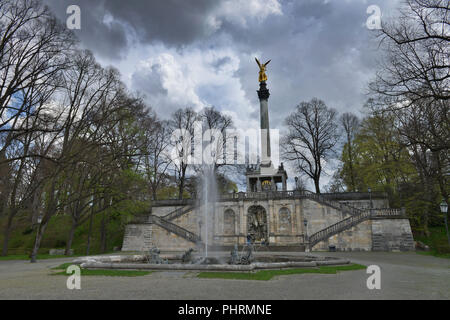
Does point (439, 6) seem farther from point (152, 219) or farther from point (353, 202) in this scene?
point (152, 219)

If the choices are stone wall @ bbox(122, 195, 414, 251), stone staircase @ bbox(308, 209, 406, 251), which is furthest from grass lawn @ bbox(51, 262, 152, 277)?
stone staircase @ bbox(308, 209, 406, 251)

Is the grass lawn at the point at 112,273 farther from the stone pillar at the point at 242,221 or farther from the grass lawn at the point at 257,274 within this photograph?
the stone pillar at the point at 242,221

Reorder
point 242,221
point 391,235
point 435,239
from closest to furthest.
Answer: point 391,235 < point 435,239 < point 242,221

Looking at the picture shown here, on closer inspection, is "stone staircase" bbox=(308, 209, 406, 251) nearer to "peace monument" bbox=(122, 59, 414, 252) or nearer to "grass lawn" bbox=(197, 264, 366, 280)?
"peace monument" bbox=(122, 59, 414, 252)

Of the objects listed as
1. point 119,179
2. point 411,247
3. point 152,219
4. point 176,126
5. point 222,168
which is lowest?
point 411,247

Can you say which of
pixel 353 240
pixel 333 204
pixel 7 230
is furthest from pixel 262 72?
pixel 7 230

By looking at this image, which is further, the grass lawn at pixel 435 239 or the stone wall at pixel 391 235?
the stone wall at pixel 391 235

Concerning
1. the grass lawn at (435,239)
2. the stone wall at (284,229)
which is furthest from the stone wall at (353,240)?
the grass lawn at (435,239)

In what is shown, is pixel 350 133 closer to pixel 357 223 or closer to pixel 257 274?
pixel 357 223

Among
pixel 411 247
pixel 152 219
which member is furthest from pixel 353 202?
pixel 152 219

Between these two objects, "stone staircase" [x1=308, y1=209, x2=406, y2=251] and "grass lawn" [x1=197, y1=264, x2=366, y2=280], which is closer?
"grass lawn" [x1=197, y1=264, x2=366, y2=280]

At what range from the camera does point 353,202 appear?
31266 millimetres

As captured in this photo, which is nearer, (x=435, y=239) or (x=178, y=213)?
(x=435, y=239)
